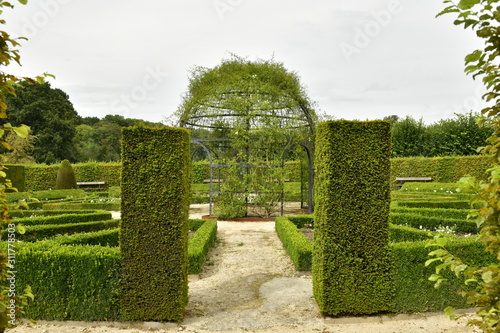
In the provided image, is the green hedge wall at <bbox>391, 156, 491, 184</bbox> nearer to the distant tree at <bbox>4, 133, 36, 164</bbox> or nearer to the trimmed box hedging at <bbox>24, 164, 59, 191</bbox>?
the trimmed box hedging at <bbox>24, 164, 59, 191</bbox>

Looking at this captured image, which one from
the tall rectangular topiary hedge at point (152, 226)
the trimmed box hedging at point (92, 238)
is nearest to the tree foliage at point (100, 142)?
the trimmed box hedging at point (92, 238)

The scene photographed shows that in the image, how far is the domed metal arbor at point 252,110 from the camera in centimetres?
1283

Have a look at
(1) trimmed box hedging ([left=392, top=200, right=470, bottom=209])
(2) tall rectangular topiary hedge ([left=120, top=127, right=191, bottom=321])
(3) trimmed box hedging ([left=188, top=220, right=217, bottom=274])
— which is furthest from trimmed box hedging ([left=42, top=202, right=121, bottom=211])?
(2) tall rectangular topiary hedge ([left=120, top=127, right=191, bottom=321])

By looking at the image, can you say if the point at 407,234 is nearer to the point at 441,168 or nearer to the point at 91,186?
the point at 441,168

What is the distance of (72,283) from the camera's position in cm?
474

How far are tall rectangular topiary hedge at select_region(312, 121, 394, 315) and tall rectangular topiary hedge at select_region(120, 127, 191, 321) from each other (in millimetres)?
1882

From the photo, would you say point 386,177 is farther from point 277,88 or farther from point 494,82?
point 277,88

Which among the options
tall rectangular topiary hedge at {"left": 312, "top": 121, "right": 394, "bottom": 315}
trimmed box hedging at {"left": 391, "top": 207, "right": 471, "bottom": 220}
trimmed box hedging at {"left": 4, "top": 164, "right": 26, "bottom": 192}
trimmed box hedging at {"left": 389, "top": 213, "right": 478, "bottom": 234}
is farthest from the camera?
trimmed box hedging at {"left": 4, "top": 164, "right": 26, "bottom": 192}

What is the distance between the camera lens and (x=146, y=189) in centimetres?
474

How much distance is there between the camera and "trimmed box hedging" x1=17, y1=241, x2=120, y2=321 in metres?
4.69

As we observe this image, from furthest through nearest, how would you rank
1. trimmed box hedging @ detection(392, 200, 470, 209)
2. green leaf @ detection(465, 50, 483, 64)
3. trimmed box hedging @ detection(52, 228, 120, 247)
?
trimmed box hedging @ detection(392, 200, 470, 209)
trimmed box hedging @ detection(52, 228, 120, 247)
green leaf @ detection(465, 50, 483, 64)

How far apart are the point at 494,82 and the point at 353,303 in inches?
142

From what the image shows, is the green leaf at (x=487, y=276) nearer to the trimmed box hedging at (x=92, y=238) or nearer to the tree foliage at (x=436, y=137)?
the trimmed box hedging at (x=92, y=238)

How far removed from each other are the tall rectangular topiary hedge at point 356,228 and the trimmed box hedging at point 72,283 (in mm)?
2710
